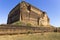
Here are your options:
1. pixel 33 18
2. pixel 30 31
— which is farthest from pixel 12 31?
pixel 33 18

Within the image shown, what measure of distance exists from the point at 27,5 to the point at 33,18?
358 cm

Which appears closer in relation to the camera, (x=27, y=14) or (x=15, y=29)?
(x=15, y=29)

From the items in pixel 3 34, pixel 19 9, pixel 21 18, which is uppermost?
pixel 19 9

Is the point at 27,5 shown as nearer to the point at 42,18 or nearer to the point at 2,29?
the point at 42,18

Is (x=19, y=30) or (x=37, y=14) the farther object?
(x=37, y=14)

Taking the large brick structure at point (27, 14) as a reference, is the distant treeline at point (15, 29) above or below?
below

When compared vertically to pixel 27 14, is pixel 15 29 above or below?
below

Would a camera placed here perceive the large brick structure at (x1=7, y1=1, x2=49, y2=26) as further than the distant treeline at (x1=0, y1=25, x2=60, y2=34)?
Yes

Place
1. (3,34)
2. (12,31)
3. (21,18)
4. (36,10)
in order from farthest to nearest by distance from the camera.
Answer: (36,10) < (21,18) < (12,31) < (3,34)

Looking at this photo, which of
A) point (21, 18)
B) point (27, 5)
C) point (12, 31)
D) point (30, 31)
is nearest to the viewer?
point (12, 31)

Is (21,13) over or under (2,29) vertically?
over

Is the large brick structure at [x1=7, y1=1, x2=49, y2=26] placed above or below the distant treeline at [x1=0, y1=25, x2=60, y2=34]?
above

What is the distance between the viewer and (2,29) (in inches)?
552

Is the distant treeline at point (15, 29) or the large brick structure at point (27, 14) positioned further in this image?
the large brick structure at point (27, 14)
